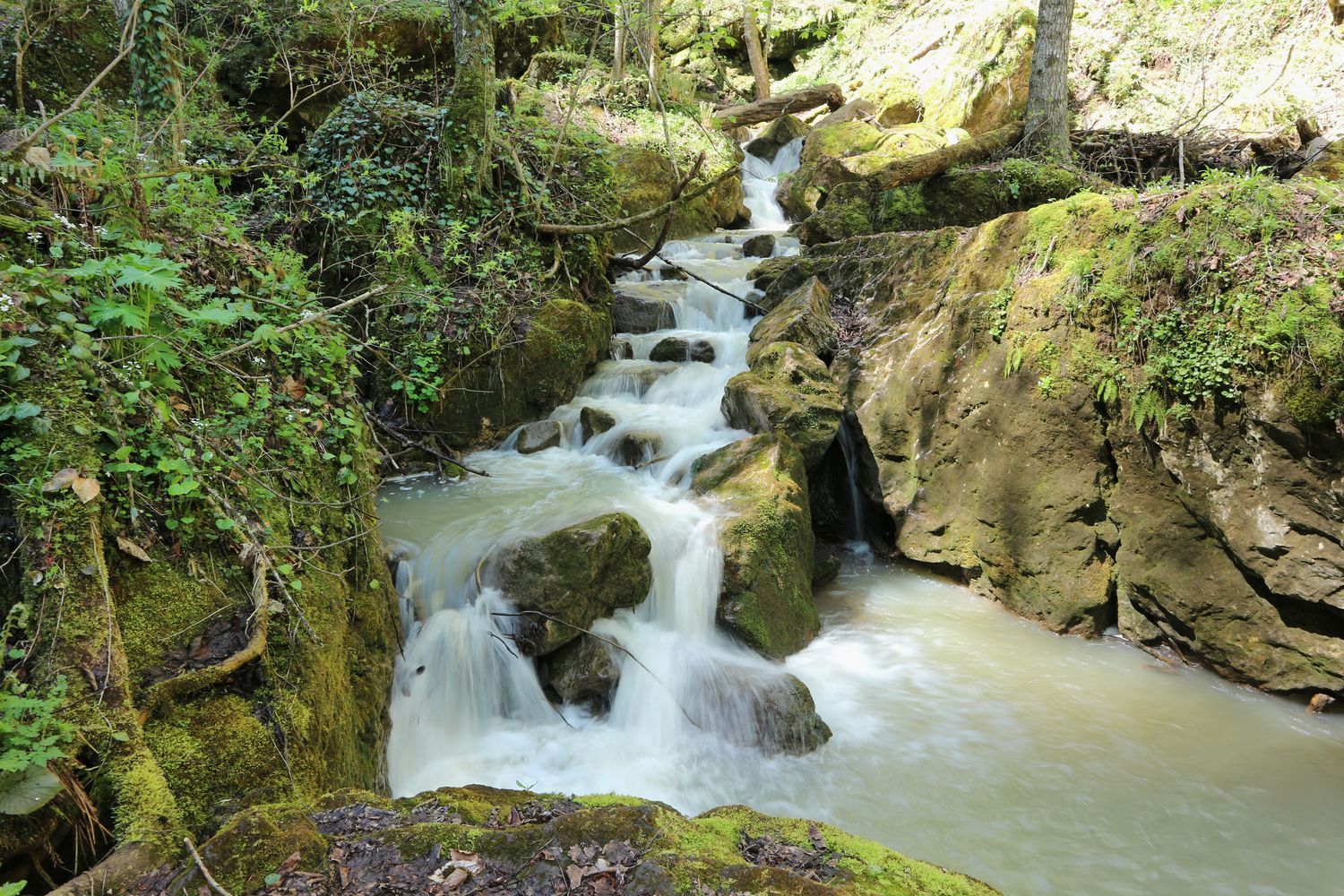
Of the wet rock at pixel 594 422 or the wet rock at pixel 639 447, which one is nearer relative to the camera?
the wet rock at pixel 639 447

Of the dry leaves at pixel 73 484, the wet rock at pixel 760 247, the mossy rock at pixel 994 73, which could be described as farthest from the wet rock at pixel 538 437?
the mossy rock at pixel 994 73

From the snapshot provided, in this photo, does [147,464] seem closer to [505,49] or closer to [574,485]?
[574,485]

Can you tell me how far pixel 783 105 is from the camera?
17438 millimetres

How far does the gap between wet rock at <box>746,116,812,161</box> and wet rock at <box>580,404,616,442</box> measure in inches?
442

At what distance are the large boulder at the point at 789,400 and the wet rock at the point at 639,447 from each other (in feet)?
2.95

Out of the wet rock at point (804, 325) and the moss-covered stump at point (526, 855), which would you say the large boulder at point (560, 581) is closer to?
the moss-covered stump at point (526, 855)

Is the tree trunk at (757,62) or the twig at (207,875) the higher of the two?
the tree trunk at (757,62)

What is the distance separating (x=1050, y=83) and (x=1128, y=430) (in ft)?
19.4

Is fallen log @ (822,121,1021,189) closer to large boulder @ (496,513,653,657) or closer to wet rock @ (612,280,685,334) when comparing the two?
wet rock @ (612,280,685,334)

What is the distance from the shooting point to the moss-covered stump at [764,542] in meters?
5.44

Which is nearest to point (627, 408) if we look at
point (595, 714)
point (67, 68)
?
point (595, 714)

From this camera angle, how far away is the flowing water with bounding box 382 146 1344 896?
3.76 metres

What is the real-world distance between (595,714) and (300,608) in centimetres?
246

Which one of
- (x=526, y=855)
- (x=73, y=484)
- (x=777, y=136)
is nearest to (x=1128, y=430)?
(x=526, y=855)
